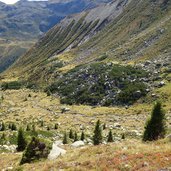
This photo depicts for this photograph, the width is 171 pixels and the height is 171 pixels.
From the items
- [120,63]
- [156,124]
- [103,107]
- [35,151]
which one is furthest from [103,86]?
[35,151]

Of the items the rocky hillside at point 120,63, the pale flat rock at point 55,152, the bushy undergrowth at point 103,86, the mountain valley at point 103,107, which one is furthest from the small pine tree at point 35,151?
the bushy undergrowth at point 103,86

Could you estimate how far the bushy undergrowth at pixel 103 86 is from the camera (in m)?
104

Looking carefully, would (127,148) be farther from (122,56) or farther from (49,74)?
(49,74)

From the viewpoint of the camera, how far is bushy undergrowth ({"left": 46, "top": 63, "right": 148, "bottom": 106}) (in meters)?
104

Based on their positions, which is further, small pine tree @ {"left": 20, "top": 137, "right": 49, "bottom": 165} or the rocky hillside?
the rocky hillside

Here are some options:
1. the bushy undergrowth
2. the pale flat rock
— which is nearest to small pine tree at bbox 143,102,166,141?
the pale flat rock

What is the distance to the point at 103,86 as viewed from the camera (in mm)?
114875

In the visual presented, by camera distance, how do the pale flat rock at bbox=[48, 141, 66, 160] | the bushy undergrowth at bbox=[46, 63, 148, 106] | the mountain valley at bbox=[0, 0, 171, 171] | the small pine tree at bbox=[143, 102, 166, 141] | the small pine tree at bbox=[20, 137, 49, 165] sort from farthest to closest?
the bushy undergrowth at bbox=[46, 63, 148, 106], the small pine tree at bbox=[143, 102, 166, 141], the small pine tree at bbox=[20, 137, 49, 165], the pale flat rock at bbox=[48, 141, 66, 160], the mountain valley at bbox=[0, 0, 171, 171]

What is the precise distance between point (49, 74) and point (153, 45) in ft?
166

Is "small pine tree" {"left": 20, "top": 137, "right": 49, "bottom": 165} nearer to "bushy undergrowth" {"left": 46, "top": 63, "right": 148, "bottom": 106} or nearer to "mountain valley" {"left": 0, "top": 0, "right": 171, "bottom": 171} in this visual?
"mountain valley" {"left": 0, "top": 0, "right": 171, "bottom": 171}

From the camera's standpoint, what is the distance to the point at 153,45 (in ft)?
→ 460

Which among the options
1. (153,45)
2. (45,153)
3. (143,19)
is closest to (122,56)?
(153,45)

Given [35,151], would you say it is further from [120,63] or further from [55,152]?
[120,63]

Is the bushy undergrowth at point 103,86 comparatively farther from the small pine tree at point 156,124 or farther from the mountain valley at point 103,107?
the small pine tree at point 156,124
